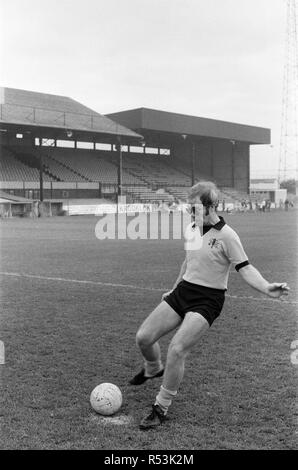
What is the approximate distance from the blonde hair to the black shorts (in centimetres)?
71

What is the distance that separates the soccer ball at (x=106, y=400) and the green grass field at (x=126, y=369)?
75 mm

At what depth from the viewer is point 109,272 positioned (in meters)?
13.3

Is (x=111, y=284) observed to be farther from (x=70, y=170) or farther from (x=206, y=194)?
(x=70, y=170)

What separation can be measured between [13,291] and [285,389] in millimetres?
6724

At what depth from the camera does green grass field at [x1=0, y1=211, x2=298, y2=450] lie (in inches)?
162

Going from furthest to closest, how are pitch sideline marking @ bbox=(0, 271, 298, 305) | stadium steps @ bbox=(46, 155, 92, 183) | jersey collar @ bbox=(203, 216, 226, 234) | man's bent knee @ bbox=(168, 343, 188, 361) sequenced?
stadium steps @ bbox=(46, 155, 92, 183)
pitch sideline marking @ bbox=(0, 271, 298, 305)
jersey collar @ bbox=(203, 216, 226, 234)
man's bent knee @ bbox=(168, 343, 188, 361)

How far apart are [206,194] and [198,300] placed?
89 centimetres

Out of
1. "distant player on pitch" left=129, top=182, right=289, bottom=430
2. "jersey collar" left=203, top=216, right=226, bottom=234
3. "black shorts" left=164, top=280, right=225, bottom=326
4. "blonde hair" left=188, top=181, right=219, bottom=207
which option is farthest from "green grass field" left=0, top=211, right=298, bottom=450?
"blonde hair" left=188, top=181, right=219, bottom=207

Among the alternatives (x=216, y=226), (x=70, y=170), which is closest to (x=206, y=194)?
(x=216, y=226)

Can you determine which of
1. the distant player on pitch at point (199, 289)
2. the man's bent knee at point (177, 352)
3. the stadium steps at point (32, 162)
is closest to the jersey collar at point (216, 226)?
the distant player on pitch at point (199, 289)

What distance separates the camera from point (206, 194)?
180 inches

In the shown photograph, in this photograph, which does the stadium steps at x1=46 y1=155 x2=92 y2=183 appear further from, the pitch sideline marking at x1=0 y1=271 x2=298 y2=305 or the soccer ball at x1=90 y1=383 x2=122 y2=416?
the soccer ball at x1=90 y1=383 x2=122 y2=416
